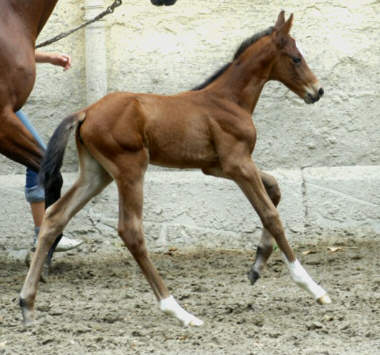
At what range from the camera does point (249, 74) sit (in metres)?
4.81

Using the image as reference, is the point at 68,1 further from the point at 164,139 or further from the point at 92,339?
the point at 92,339

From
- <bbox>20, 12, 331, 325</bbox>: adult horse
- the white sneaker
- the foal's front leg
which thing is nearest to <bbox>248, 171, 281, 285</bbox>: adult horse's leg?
<bbox>20, 12, 331, 325</bbox>: adult horse

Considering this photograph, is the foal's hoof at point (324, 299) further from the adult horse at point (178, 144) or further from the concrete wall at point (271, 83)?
the concrete wall at point (271, 83)

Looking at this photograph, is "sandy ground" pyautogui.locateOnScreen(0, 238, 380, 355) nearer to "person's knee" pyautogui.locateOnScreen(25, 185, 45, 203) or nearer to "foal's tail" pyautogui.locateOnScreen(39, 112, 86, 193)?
"person's knee" pyautogui.locateOnScreen(25, 185, 45, 203)

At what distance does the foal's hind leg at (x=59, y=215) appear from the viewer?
4.53 meters

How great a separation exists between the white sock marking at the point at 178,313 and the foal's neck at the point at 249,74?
1.16m

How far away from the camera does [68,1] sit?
6734 millimetres

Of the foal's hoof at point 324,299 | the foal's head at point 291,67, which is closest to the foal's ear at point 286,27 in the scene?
the foal's head at point 291,67

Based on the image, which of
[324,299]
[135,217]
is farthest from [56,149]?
[324,299]

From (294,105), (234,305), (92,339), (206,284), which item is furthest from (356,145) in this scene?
(92,339)

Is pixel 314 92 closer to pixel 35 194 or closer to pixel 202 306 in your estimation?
pixel 202 306

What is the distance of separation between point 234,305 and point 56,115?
2.64 m

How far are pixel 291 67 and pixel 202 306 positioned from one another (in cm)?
142

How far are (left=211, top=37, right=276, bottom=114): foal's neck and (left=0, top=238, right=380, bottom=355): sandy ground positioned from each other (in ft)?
3.73
